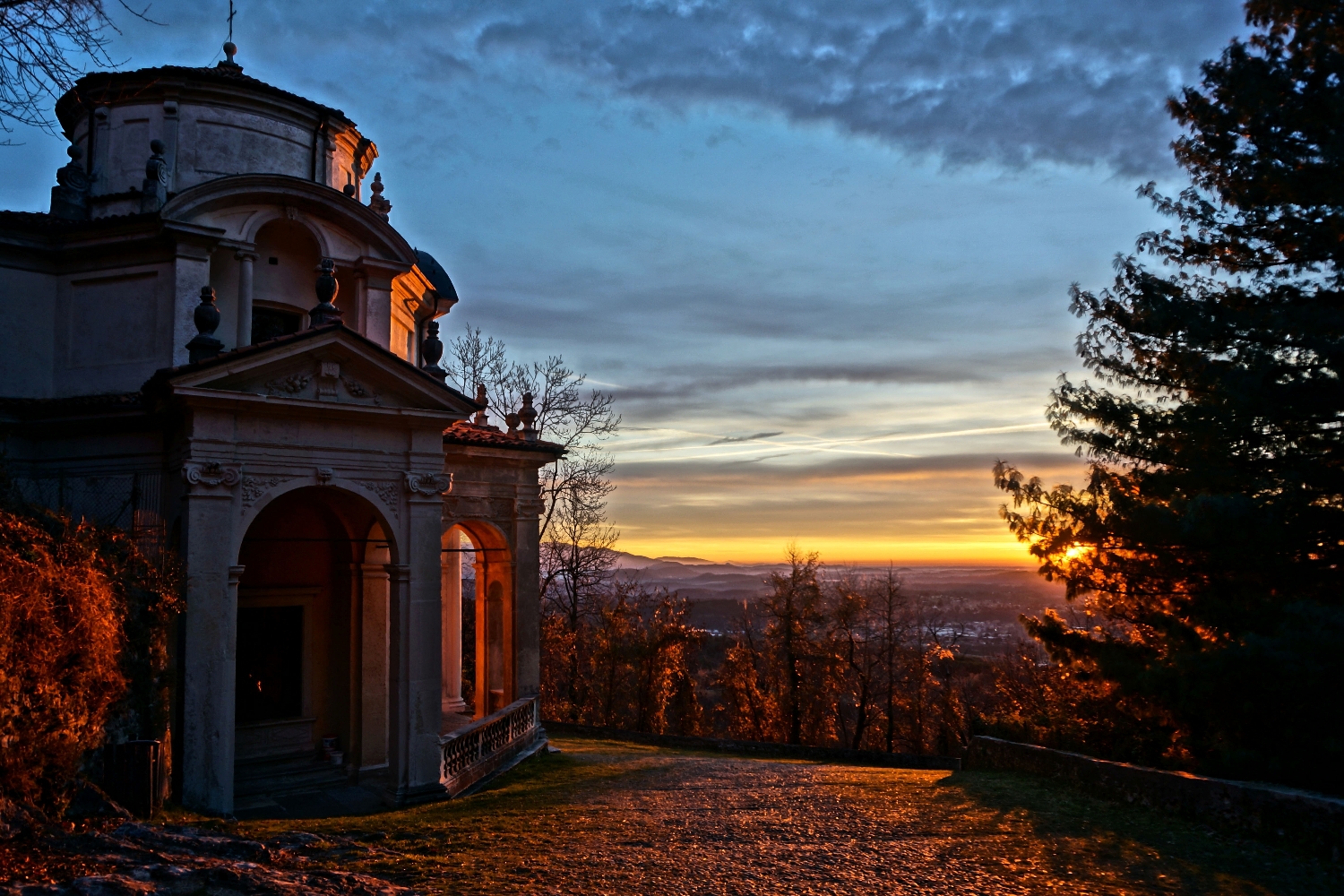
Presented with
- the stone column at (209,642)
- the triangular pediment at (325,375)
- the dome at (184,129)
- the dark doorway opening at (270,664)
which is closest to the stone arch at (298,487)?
the stone column at (209,642)

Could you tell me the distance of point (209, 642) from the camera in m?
11.2

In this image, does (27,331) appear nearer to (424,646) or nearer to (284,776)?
(284,776)

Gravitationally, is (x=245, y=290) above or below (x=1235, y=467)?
above

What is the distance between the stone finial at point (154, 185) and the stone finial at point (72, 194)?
1.46 m

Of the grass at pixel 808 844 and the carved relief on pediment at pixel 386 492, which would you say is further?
the carved relief on pediment at pixel 386 492

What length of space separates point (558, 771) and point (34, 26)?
41.5ft

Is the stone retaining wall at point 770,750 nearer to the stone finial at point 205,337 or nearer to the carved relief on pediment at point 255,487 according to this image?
the carved relief on pediment at point 255,487

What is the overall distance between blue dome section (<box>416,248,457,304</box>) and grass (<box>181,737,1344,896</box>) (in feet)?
40.6

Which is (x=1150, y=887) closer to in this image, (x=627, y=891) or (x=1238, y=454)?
(x=627, y=891)

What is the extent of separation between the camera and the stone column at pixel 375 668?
1472 centimetres

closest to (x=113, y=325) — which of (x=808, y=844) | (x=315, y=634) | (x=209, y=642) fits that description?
(x=315, y=634)

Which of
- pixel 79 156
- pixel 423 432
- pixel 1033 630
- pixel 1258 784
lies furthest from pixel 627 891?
pixel 79 156

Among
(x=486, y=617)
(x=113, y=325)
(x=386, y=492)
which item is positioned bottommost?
(x=486, y=617)

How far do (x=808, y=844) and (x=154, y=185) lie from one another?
14.1 metres
